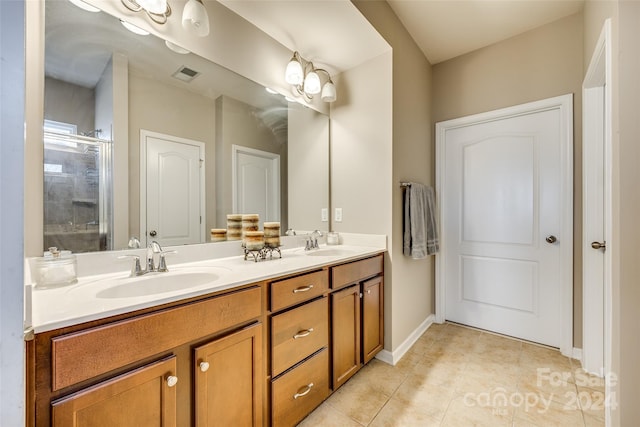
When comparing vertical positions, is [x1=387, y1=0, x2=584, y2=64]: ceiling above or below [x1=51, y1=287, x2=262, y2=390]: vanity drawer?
above

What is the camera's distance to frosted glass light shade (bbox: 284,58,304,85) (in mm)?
1875

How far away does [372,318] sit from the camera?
6.16ft

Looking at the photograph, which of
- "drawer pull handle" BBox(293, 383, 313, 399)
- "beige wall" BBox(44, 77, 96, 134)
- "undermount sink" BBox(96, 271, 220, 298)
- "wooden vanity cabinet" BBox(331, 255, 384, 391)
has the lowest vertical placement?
"drawer pull handle" BBox(293, 383, 313, 399)

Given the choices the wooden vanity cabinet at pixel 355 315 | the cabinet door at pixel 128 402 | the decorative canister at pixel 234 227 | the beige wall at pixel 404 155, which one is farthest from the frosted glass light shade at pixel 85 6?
the wooden vanity cabinet at pixel 355 315

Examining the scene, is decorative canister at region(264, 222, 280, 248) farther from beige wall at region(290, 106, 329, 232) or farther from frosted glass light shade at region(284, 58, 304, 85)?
frosted glass light shade at region(284, 58, 304, 85)

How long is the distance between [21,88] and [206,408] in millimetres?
1014

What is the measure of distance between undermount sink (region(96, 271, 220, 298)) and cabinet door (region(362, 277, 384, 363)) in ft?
3.31

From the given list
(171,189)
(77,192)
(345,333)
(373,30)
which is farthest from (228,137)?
(345,333)

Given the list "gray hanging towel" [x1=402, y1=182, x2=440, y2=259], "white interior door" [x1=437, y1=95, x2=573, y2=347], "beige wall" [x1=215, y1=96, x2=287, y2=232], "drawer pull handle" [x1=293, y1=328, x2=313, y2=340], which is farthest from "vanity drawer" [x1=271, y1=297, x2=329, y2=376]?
"white interior door" [x1=437, y1=95, x2=573, y2=347]

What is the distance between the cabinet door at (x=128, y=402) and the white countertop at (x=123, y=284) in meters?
0.19

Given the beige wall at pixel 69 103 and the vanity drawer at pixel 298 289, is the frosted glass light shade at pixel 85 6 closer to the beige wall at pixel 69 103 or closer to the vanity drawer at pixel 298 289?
the beige wall at pixel 69 103

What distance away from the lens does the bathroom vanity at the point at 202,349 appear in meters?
0.69

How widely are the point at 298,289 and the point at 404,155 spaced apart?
143 centimetres

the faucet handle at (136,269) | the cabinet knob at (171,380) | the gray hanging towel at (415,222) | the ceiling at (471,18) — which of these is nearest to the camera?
the cabinet knob at (171,380)
